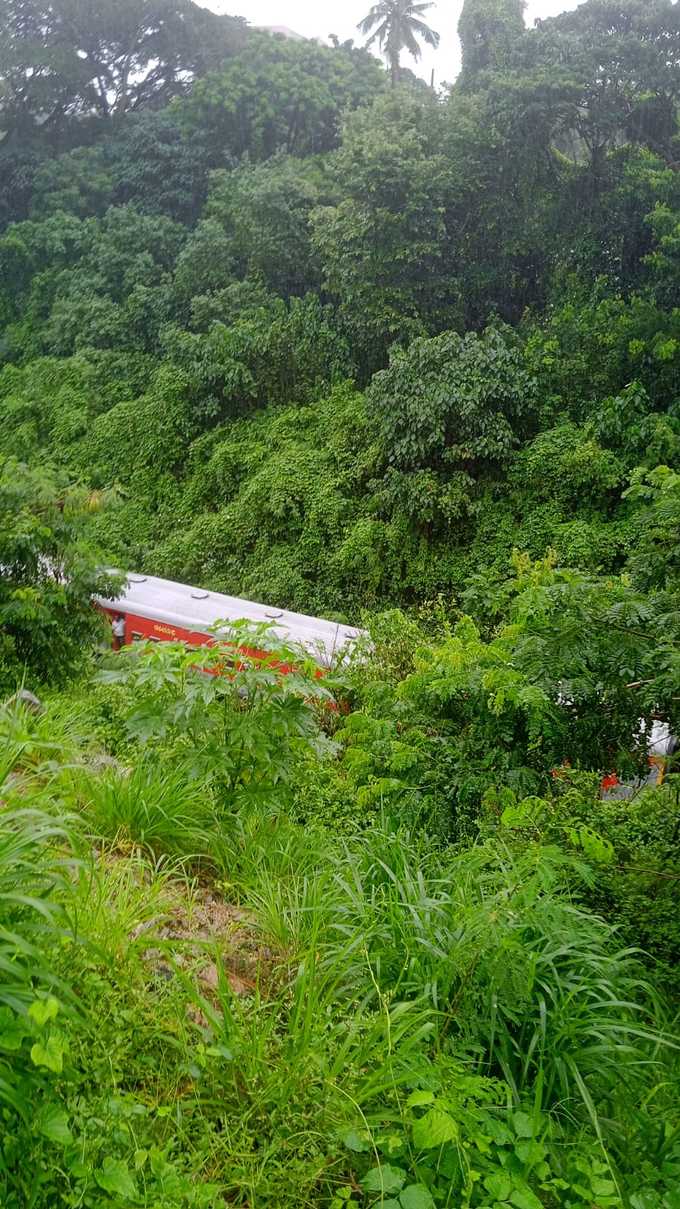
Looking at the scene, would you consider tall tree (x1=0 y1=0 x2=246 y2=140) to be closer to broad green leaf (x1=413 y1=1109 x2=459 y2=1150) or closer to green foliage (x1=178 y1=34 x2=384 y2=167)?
green foliage (x1=178 y1=34 x2=384 y2=167)

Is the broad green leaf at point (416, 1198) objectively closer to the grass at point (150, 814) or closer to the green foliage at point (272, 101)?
the grass at point (150, 814)

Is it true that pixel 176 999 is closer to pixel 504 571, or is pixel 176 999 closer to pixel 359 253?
pixel 504 571

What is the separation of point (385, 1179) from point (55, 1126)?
704 mm

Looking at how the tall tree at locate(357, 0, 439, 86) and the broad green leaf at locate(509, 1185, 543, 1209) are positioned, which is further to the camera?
the tall tree at locate(357, 0, 439, 86)

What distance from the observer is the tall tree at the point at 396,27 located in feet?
75.5

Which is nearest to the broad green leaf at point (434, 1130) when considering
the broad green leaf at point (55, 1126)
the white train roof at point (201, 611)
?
the broad green leaf at point (55, 1126)

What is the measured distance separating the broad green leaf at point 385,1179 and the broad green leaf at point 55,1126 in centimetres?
64

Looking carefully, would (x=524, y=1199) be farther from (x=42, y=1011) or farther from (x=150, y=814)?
(x=150, y=814)

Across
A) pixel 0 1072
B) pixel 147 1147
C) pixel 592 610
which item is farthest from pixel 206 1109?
pixel 592 610

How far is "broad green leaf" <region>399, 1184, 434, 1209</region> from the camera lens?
5.66ft

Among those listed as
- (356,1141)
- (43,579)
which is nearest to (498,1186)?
(356,1141)

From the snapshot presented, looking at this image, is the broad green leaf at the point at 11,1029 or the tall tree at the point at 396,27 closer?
the broad green leaf at the point at 11,1029

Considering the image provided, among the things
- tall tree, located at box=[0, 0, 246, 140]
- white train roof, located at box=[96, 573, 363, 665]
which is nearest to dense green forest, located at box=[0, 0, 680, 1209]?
white train roof, located at box=[96, 573, 363, 665]

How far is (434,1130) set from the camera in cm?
181
